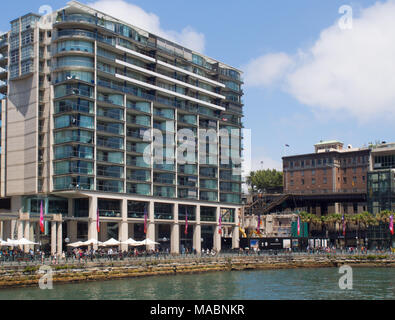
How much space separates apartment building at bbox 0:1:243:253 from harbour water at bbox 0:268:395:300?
30.0 metres

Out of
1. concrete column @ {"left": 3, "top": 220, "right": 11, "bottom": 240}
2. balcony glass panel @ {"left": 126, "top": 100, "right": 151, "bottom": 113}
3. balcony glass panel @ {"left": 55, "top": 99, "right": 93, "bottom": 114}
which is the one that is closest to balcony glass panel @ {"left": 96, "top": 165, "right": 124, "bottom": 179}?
balcony glass panel @ {"left": 55, "top": 99, "right": 93, "bottom": 114}

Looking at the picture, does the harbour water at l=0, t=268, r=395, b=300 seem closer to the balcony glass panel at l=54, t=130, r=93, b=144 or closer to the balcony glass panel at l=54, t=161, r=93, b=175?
the balcony glass panel at l=54, t=161, r=93, b=175

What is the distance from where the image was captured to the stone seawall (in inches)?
2788

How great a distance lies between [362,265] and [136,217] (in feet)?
151

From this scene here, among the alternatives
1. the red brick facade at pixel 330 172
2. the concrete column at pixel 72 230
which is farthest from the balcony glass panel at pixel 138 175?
the red brick facade at pixel 330 172

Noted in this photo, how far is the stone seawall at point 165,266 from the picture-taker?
7081 centimetres

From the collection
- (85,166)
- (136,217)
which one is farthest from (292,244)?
(85,166)

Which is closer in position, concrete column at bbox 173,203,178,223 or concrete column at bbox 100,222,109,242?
concrete column at bbox 100,222,109,242

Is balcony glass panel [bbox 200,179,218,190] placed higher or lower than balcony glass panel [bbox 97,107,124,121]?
lower

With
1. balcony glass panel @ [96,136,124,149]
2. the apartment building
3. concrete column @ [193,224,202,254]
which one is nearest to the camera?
the apartment building

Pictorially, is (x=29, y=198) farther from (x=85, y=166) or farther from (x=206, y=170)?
(x=206, y=170)

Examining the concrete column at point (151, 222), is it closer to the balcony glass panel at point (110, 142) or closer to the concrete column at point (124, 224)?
the concrete column at point (124, 224)

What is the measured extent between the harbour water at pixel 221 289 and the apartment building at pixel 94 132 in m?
30.0
